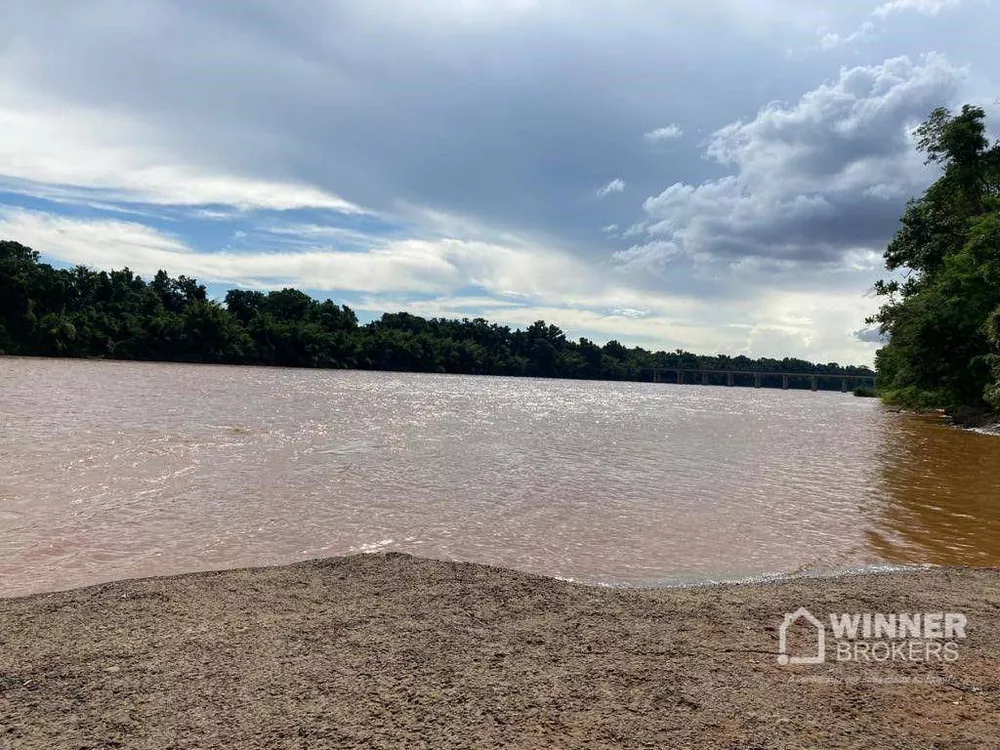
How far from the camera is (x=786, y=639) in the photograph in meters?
5.76

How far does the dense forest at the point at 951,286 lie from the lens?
37.3m

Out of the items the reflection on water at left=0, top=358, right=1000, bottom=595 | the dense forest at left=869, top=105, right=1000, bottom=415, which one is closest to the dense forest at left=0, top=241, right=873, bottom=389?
the reflection on water at left=0, top=358, right=1000, bottom=595

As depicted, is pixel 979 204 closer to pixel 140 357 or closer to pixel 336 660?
pixel 336 660

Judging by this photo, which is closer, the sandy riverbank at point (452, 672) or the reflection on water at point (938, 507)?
the sandy riverbank at point (452, 672)

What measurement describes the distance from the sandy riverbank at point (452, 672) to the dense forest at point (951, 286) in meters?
35.7

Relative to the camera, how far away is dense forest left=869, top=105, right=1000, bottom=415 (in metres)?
37.3

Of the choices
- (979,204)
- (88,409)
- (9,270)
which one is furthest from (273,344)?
(979,204)

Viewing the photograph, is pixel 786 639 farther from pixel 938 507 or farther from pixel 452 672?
pixel 938 507

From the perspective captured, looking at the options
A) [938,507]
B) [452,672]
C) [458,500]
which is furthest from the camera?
[938,507]

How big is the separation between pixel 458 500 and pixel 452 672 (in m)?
9.34

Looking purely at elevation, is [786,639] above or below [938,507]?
above

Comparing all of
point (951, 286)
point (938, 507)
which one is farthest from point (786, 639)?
point (951, 286)

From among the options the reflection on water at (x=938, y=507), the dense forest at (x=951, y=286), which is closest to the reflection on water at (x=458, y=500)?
→ the reflection on water at (x=938, y=507)

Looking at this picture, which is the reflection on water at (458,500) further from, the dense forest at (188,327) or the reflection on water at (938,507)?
the dense forest at (188,327)
